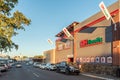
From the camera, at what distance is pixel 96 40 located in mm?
40906

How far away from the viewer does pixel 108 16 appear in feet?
109

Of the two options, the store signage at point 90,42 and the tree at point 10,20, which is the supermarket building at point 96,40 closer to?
the store signage at point 90,42

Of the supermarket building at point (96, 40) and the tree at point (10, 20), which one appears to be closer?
the tree at point (10, 20)

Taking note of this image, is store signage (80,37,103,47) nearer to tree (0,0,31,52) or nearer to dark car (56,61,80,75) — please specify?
dark car (56,61,80,75)

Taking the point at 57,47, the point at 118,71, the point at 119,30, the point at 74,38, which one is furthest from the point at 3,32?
the point at 57,47

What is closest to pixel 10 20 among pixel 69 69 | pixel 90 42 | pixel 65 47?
pixel 69 69

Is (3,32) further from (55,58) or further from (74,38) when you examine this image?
(55,58)

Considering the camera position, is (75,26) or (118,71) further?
(75,26)

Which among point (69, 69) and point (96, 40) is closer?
point (69, 69)

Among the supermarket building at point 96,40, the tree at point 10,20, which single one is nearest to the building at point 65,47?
the supermarket building at point 96,40

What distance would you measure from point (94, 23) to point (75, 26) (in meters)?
12.5

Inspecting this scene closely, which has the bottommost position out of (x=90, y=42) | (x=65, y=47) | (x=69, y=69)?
(x=69, y=69)

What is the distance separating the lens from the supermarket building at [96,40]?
112ft

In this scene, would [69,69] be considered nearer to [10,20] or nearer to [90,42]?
[90,42]
